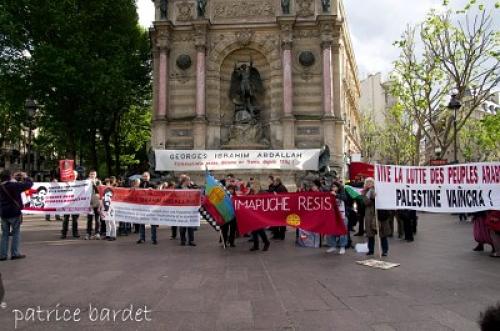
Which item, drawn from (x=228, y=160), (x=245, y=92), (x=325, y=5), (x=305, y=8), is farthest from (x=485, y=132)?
(x=228, y=160)

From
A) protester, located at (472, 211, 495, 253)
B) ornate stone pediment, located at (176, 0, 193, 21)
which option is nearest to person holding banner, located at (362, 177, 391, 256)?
protester, located at (472, 211, 495, 253)

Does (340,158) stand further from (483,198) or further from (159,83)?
(483,198)

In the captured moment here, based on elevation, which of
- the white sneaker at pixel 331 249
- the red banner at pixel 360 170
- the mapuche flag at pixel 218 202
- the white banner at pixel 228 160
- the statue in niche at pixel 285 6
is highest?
the statue in niche at pixel 285 6

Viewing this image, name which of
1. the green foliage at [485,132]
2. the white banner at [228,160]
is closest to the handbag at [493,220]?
the white banner at [228,160]

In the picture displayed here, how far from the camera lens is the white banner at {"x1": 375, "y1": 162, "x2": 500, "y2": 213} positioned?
9.57 meters

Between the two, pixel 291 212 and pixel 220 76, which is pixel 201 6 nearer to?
pixel 220 76

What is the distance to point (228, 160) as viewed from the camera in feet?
67.3

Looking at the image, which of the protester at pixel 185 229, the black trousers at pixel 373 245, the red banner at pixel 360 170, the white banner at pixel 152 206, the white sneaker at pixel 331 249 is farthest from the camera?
the red banner at pixel 360 170

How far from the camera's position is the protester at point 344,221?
1086 cm

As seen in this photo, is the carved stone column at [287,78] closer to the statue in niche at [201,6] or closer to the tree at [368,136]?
the statue in niche at [201,6]

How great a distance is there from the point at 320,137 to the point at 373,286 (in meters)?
20.8

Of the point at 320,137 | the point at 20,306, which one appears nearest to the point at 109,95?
the point at 320,137

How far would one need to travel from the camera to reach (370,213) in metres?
10.0

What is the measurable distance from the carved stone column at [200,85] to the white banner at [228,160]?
6901 mm
